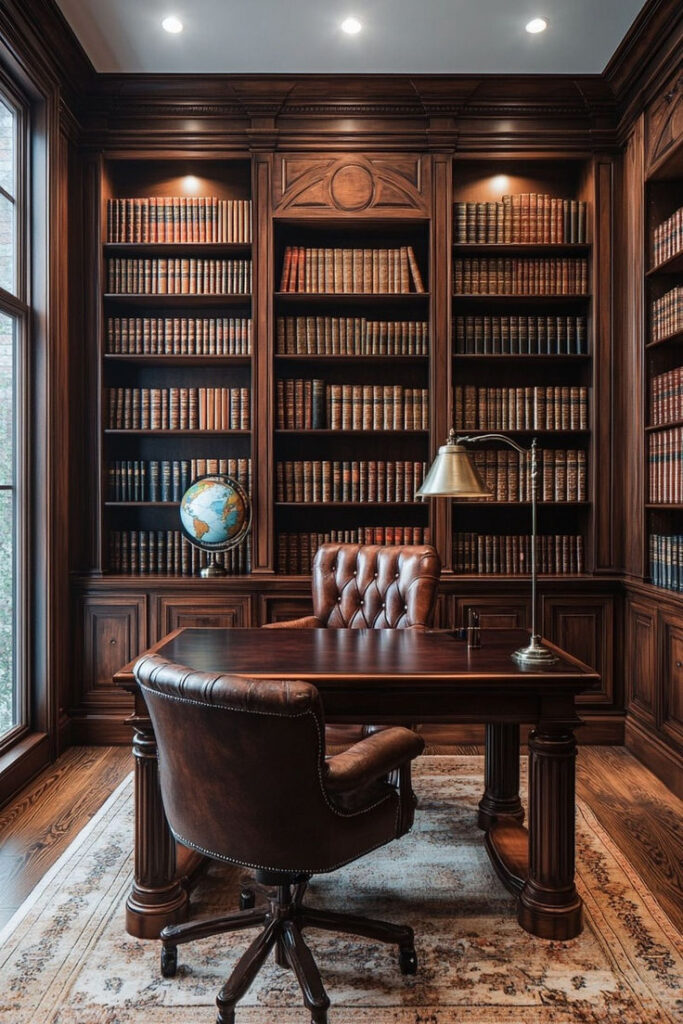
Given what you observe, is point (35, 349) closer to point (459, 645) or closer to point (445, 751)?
point (459, 645)

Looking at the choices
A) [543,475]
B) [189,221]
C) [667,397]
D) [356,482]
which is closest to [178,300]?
[189,221]

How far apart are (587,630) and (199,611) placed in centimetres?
204

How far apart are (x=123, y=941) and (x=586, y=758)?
8.13 ft

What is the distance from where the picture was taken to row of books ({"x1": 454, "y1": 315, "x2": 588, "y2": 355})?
14.0 feet

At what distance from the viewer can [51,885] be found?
261cm

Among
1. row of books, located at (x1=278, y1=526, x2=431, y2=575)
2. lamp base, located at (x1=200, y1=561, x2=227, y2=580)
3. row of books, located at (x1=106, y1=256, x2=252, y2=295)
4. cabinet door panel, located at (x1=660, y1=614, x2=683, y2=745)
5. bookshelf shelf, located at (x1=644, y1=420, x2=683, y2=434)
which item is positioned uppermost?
row of books, located at (x1=106, y1=256, x2=252, y2=295)

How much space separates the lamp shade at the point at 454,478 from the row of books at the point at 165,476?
6.64 feet

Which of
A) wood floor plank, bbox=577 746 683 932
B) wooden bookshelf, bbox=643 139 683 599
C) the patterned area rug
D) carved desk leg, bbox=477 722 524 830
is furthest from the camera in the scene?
wooden bookshelf, bbox=643 139 683 599

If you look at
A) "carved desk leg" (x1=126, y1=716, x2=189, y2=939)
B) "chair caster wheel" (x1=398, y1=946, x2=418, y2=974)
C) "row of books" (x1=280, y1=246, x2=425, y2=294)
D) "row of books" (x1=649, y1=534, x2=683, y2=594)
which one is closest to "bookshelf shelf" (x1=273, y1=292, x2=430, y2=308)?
"row of books" (x1=280, y1=246, x2=425, y2=294)

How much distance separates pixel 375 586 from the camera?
3.52 m

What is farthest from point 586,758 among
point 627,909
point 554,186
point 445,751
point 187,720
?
point 554,186

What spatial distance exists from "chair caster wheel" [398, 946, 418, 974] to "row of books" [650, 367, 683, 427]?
2.55 m

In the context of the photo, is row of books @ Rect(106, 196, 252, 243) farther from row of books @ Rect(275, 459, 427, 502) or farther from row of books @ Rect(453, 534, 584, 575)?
row of books @ Rect(453, 534, 584, 575)

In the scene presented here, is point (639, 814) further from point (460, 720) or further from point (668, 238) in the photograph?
point (668, 238)
